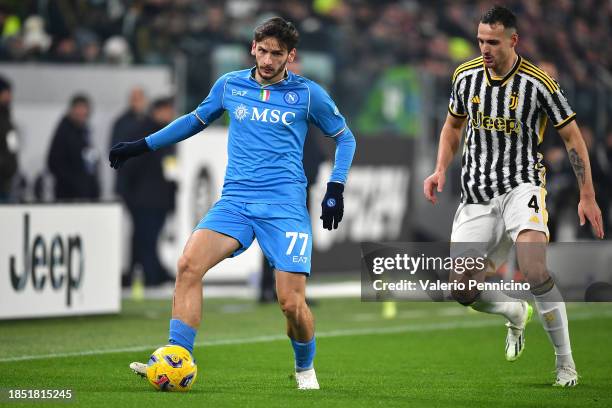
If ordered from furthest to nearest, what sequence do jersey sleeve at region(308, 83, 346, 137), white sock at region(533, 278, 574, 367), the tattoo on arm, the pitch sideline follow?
the pitch sideline, white sock at region(533, 278, 574, 367), the tattoo on arm, jersey sleeve at region(308, 83, 346, 137)

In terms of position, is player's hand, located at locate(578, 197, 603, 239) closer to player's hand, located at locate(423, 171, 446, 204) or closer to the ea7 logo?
player's hand, located at locate(423, 171, 446, 204)

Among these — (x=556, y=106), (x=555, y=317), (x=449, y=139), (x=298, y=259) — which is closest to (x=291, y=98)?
(x=298, y=259)

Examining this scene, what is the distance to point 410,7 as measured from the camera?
82.6 feet

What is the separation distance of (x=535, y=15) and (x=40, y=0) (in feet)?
38.0

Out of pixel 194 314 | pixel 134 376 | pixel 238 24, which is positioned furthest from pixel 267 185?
pixel 238 24

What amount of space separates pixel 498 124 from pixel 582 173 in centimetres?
58

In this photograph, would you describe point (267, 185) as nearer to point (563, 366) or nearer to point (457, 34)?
point (563, 366)

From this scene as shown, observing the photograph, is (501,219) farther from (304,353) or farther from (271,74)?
(271,74)

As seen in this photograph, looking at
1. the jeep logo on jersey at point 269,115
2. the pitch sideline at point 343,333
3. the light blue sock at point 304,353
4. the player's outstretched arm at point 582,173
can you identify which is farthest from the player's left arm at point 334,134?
the pitch sideline at point 343,333

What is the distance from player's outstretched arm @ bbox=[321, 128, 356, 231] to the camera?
24.4 feet

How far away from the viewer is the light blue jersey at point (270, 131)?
754 centimetres

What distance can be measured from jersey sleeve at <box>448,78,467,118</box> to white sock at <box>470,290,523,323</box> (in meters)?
1.12

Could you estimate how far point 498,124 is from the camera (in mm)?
7953

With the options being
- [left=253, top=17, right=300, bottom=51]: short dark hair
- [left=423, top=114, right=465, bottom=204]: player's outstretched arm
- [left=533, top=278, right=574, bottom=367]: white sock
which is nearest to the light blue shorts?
[left=253, top=17, right=300, bottom=51]: short dark hair
